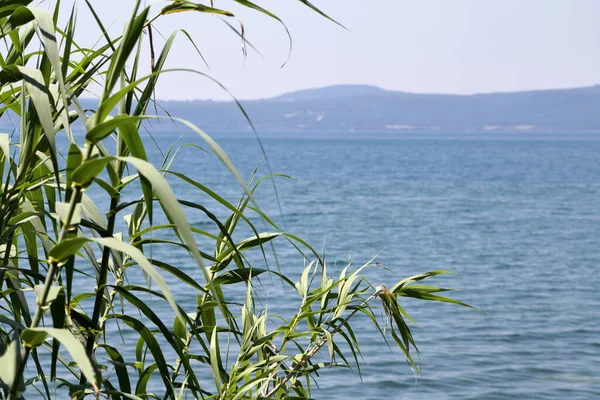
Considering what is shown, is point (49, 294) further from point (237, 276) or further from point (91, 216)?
point (237, 276)

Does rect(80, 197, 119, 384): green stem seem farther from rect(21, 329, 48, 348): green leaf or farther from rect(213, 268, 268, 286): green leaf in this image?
rect(213, 268, 268, 286): green leaf

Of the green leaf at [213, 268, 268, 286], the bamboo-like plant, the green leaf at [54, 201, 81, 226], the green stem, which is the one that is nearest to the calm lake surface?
the green leaf at [213, 268, 268, 286]

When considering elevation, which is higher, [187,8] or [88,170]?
[187,8]

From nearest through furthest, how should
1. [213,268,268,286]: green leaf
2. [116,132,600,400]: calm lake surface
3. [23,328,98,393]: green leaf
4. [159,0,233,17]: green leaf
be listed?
[23,328,98,393]: green leaf, [159,0,233,17]: green leaf, [213,268,268,286]: green leaf, [116,132,600,400]: calm lake surface

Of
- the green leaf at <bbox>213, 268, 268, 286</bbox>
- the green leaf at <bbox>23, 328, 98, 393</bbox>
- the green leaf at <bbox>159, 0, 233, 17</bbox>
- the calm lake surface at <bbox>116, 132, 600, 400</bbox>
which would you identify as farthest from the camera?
the calm lake surface at <bbox>116, 132, 600, 400</bbox>

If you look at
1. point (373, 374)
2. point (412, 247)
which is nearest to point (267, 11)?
point (373, 374)

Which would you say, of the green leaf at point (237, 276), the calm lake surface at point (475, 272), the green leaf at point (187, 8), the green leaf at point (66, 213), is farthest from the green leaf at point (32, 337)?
the calm lake surface at point (475, 272)

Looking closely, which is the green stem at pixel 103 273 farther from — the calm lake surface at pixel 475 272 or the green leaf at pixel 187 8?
the calm lake surface at pixel 475 272

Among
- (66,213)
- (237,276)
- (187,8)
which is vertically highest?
(187,8)

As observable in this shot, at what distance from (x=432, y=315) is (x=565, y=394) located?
9.09 feet

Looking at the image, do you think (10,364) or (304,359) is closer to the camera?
(10,364)

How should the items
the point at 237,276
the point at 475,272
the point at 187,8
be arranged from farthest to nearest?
the point at 475,272, the point at 237,276, the point at 187,8

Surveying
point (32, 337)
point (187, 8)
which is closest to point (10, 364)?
point (32, 337)

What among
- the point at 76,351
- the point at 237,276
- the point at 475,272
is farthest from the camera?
the point at 475,272
